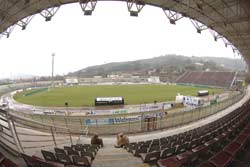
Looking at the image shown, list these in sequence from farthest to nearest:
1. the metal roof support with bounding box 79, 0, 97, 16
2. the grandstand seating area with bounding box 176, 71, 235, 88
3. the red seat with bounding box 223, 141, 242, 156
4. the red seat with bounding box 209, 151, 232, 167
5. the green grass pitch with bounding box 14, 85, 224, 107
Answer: the grandstand seating area with bounding box 176, 71, 235, 88
the green grass pitch with bounding box 14, 85, 224, 107
the metal roof support with bounding box 79, 0, 97, 16
the red seat with bounding box 223, 141, 242, 156
the red seat with bounding box 209, 151, 232, 167

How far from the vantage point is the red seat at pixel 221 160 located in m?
3.92

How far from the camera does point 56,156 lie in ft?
15.1

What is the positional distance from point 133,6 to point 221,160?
12.2m

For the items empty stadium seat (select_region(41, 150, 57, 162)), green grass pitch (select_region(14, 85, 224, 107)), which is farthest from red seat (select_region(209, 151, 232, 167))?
green grass pitch (select_region(14, 85, 224, 107))

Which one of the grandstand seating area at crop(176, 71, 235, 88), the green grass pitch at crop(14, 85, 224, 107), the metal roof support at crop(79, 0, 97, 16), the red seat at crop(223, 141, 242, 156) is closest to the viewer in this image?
the red seat at crop(223, 141, 242, 156)

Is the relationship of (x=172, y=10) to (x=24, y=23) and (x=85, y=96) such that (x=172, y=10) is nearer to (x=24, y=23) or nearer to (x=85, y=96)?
(x=24, y=23)

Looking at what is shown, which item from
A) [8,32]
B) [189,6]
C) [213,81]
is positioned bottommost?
[213,81]

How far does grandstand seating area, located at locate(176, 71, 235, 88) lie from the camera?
214 feet

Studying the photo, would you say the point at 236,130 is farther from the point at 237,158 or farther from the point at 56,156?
the point at 56,156

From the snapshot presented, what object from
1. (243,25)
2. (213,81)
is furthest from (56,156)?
(213,81)

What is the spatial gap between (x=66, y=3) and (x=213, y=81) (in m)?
66.8

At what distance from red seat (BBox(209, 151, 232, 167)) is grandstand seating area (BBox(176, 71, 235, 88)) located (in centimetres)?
6468

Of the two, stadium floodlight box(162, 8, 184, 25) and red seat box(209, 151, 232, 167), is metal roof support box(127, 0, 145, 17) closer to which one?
stadium floodlight box(162, 8, 184, 25)

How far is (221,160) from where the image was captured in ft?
13.5
